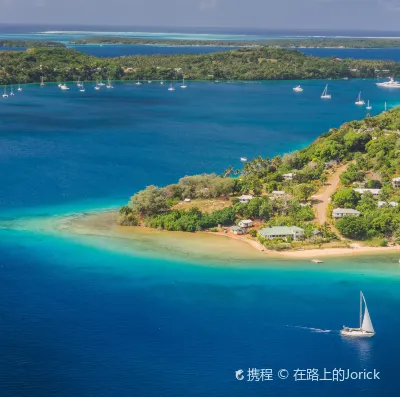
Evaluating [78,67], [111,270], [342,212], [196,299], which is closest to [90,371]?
[196,299]

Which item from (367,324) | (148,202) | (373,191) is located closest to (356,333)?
(367,324)

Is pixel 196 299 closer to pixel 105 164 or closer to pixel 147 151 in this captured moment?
pixel 105 164

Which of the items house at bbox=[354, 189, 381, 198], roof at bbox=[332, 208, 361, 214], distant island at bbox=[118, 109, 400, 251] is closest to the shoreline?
distant island at bbox=[118, 109, 400, 251]

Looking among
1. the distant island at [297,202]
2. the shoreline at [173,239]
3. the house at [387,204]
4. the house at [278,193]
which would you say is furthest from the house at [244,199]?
the house at [387,204]

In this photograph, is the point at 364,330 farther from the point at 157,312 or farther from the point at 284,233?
the point at 284,233

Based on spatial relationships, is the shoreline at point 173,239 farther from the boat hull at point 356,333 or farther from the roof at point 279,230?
the boat hull at point 356,333

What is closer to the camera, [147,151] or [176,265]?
[176,265]
